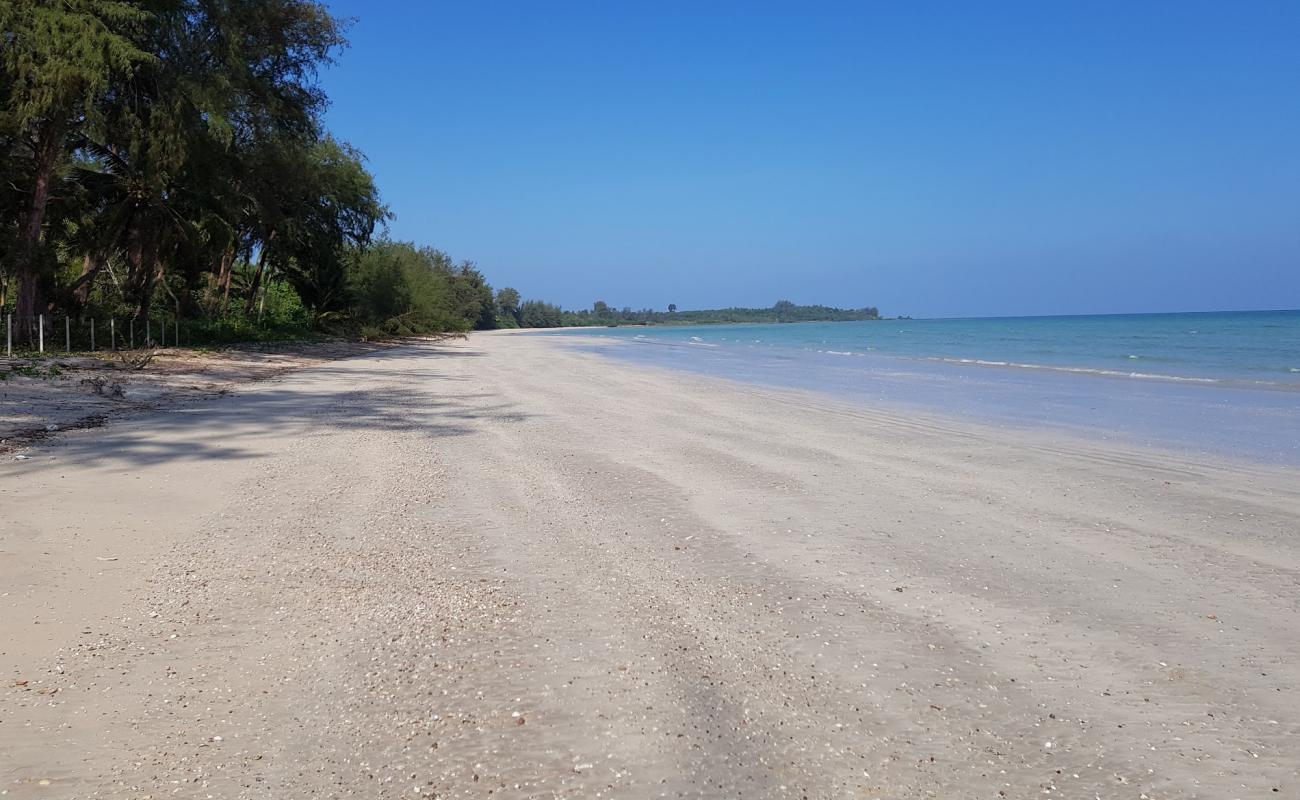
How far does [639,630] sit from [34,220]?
21.0 meters

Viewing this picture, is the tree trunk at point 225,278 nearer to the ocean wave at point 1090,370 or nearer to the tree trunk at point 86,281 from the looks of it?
the tree trunk at point 86,281

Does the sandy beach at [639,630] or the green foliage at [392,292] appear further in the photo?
the green foliage at [392,292]

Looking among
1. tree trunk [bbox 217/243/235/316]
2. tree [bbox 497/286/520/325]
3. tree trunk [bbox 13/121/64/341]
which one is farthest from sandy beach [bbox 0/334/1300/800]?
tree [bbox 497/286/520/325]

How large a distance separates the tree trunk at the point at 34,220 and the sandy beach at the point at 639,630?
48.0 ft

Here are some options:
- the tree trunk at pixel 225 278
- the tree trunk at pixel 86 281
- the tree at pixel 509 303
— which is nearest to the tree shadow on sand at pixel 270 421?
the tree trunk at pixel 86 281

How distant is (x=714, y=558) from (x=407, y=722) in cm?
222

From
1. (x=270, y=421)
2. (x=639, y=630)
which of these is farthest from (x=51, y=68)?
(x=639, y=630)

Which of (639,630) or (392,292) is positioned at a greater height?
(392,292)

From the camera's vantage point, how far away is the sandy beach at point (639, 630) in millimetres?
2547

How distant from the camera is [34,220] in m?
18.6

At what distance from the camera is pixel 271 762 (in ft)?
8.29

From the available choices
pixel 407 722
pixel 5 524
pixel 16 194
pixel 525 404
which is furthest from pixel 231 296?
pixel 407 722

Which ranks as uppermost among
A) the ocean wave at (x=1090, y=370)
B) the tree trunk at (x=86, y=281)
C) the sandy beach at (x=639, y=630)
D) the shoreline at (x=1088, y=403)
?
the tree trunk at (x=86, y=281)

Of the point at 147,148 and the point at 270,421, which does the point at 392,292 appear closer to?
the point at 147,148
